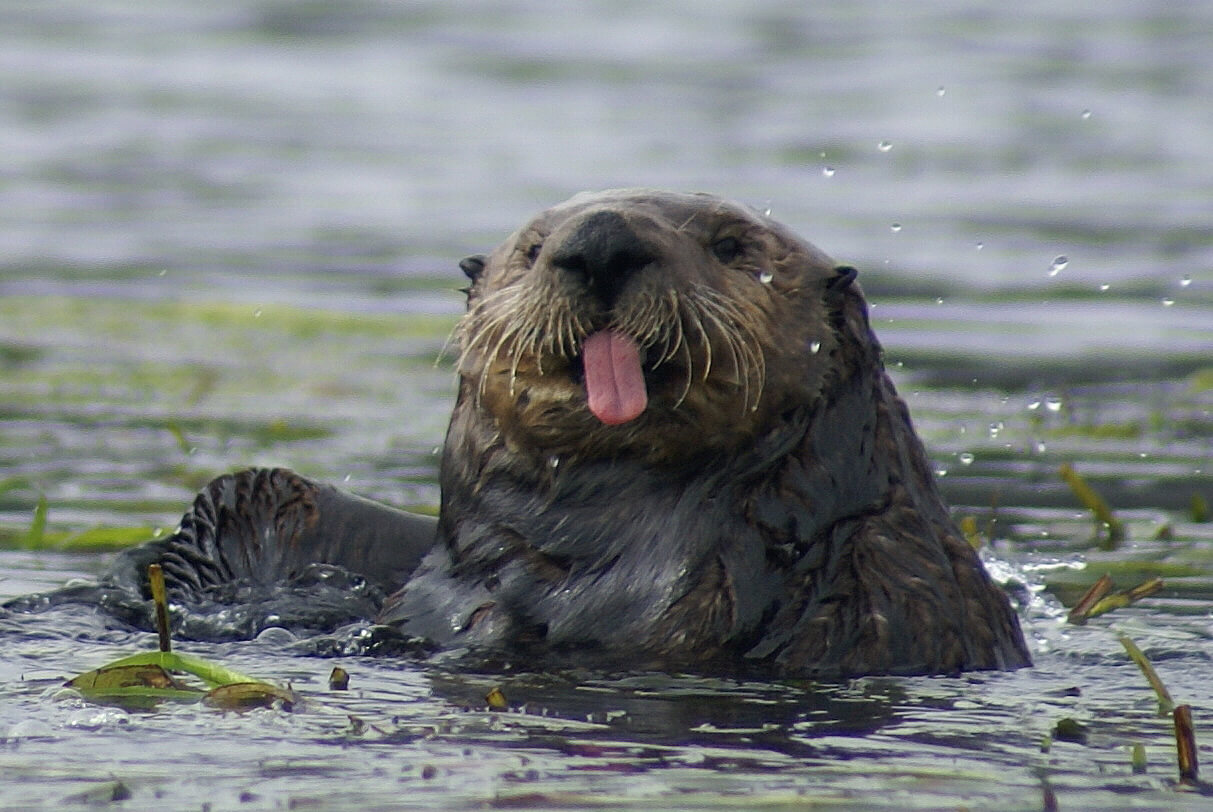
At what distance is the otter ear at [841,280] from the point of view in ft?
14.5

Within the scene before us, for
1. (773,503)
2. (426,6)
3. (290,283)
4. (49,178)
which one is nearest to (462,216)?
(290,283)

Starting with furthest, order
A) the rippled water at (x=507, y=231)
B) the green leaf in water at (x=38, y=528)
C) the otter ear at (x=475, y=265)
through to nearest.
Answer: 1. the green leaf in water at (x=38, y=528)
2. the otter ear at (x=475, y=265)
3. the rippled water at (x=507, y=231)

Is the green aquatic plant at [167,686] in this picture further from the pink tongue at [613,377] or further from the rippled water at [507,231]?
the pink tongue at [613,377]

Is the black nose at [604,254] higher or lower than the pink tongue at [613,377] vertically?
higher

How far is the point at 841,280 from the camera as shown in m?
4.42

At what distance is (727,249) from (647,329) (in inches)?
15.8

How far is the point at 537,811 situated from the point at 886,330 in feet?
24.7

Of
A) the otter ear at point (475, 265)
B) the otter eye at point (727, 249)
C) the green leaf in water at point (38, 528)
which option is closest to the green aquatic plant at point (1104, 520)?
the otter eye at point (727, 249)

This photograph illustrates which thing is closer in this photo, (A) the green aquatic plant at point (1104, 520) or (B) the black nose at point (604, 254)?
(B) the black nose at point (604, 254)

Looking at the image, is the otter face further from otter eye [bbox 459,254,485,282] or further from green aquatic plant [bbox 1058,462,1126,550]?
green aquatic plant [bbox 1058,462,1126,550]

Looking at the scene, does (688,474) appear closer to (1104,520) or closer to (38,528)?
(38,528)

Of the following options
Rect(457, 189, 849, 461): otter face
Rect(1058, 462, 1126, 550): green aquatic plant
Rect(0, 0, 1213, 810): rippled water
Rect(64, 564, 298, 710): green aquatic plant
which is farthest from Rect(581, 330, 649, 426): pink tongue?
Rect(1058, 462, 1126, 550): green aquatic plant

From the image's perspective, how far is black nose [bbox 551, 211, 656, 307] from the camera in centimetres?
400

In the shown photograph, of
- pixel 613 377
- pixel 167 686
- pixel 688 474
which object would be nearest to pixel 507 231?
pixel 688 474
